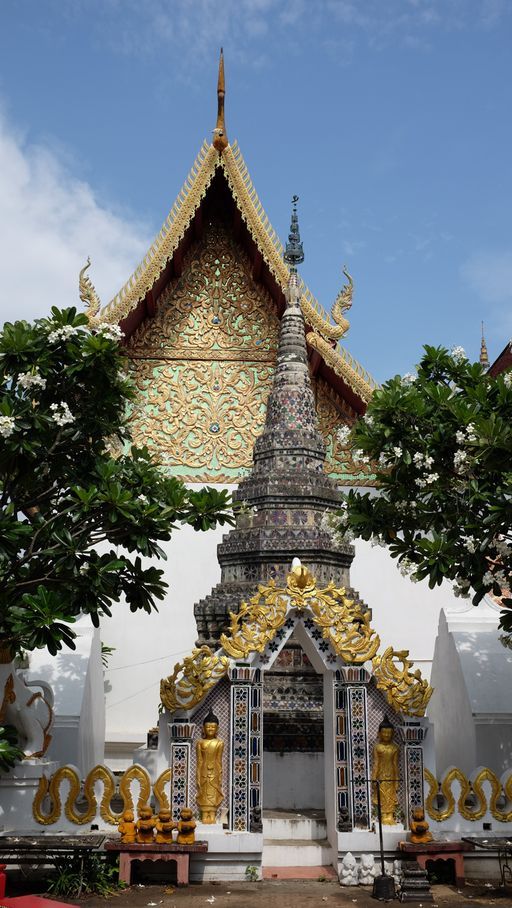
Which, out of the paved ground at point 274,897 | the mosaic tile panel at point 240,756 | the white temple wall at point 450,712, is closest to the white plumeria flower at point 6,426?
the mosaic tile panel at point 240,756

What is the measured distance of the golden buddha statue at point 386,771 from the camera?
20.6 ft

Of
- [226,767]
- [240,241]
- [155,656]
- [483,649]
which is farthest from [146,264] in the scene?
[226,767]

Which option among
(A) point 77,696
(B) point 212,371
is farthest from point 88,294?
(A) point 77,696

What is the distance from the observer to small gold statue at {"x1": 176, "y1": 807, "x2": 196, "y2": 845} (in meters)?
5.86

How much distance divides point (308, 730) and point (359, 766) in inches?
54.5

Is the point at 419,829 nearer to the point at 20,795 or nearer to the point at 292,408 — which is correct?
the point at 20,795

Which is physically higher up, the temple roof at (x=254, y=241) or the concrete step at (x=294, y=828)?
the temple roof at (x=254, y=241)

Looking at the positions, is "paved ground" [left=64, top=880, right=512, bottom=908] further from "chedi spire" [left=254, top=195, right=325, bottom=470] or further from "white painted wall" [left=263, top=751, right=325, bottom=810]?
"chedi spire" [left=254, top=195, right=325, bottom=470]

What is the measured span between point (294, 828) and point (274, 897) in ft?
3.36

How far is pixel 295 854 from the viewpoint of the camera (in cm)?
644

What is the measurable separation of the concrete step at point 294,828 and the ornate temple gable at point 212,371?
6.00 meters

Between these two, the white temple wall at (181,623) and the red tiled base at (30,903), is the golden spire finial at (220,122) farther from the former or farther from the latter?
the red tiled base at (30,903)

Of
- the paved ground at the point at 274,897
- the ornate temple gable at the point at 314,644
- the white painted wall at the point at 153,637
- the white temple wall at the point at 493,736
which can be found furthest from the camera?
the white painted wall at the point at 153,637

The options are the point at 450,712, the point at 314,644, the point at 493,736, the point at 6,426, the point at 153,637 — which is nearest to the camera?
the point at 6,426
